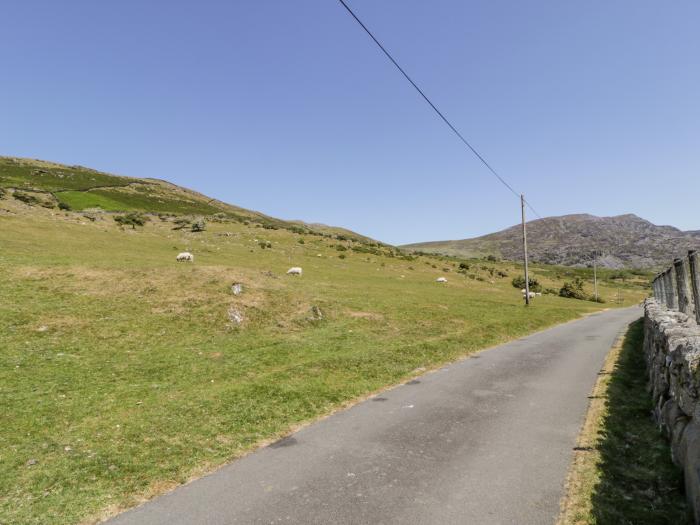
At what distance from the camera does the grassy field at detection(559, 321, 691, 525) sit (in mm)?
5777

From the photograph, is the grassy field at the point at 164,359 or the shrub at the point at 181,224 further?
the shrub at the point at 181,224

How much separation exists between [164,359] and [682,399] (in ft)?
50.2

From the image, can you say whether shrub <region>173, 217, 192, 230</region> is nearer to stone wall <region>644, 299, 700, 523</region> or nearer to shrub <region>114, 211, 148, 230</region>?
→ shrub <region>114, 211, 148, 230</region>

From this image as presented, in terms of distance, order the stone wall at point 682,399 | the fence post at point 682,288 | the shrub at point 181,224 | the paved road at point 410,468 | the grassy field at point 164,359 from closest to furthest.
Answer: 1. the stone wall at point 682,399
2. the paved road at point 410,468
3. the grassy field at point 164,359
4. the fence post at point 682,288
5. the shrub at point 181,224

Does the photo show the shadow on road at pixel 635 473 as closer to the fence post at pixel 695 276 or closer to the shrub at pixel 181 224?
the fence post at pixel 695 276

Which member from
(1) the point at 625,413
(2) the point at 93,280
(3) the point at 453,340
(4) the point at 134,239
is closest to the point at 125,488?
(1) the point at 625,413

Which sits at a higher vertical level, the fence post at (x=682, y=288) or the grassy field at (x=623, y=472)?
the fence post at (x=682, y=288)

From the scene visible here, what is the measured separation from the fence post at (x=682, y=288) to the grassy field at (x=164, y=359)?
8637mm

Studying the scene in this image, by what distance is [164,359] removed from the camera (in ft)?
50.2

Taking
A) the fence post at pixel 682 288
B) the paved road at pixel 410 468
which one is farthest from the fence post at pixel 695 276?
the paved road at pixel 410 468

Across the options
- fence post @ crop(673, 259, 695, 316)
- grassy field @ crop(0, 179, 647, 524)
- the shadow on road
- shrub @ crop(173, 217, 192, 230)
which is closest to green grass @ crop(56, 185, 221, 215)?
shrub @ crop(173, 217, 192, 230)

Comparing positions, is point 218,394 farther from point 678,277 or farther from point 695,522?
point 678,277

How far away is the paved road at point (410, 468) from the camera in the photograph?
6103 millimetres

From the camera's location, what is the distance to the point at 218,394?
12.0 metres
